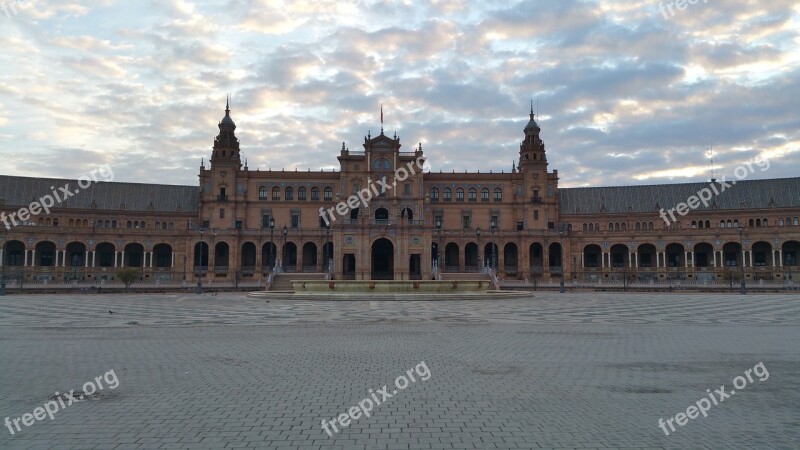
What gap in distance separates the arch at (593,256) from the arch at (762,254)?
2176 centimetres

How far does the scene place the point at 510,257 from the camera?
92.1m

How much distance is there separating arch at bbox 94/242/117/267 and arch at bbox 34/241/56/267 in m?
5.78

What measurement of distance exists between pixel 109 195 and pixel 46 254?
13.5 metres

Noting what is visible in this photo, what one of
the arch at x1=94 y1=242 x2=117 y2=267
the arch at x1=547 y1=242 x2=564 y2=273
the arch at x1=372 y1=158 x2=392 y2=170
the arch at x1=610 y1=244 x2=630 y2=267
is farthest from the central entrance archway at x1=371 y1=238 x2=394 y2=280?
the arch at x1=94 y1=242 x2=117 y2=267

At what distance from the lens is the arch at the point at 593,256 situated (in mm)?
93500

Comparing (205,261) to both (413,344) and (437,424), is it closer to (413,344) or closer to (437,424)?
(413,344)

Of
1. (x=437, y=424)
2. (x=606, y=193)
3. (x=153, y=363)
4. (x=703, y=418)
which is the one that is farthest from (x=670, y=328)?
(x=606, y=193)

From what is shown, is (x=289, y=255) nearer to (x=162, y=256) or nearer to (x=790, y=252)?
(x=162, y=256)

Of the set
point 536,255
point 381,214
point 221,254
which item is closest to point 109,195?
point 221,254

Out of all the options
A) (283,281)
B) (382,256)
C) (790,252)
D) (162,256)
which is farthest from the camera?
(162,256)

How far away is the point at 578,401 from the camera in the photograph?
10609 millimetres

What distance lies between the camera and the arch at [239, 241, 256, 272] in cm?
8738

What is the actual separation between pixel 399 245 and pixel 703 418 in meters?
64.1

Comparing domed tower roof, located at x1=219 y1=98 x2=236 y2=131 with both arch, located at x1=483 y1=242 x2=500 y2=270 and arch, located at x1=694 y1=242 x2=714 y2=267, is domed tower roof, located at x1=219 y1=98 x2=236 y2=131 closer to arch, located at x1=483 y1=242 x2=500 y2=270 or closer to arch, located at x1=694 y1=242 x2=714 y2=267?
arch, located at x1=483 y1=242 x2=500 y2=270
